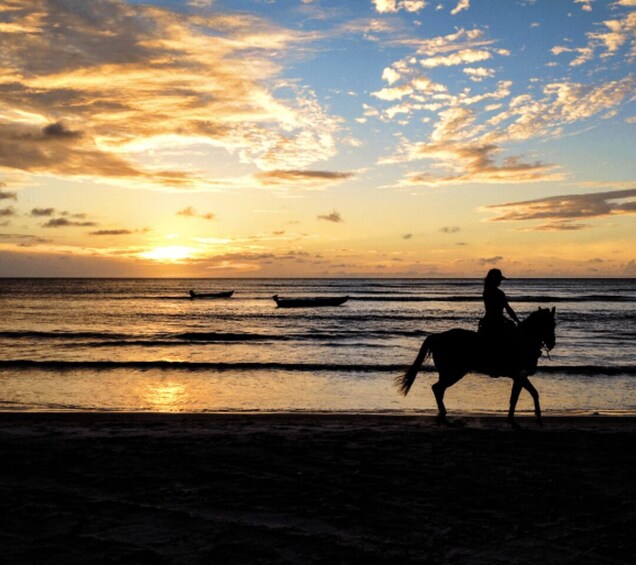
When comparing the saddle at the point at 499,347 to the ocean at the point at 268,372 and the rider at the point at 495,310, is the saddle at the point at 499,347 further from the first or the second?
the ocean at the point at 268,372

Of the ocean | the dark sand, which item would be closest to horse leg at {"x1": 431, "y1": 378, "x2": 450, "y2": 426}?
the dark sand

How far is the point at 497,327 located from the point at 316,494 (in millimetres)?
4693

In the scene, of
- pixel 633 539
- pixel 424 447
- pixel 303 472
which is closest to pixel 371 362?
pixel 424 447

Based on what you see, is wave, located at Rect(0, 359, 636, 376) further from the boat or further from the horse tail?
the boat

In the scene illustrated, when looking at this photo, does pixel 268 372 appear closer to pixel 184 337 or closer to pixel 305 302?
pixel 184 337

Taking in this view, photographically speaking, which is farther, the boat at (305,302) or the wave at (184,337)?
the boat at (305,302)

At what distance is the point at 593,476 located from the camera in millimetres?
6957

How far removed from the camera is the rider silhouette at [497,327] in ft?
31.1

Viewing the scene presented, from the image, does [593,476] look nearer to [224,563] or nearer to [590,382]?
[224,563]

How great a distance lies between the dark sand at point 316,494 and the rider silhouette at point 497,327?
1320 millimetres

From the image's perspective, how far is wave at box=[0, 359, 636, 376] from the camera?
19281mm

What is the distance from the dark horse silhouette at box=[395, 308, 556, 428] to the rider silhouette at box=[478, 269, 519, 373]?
16mm

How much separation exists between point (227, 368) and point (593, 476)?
14936 mm

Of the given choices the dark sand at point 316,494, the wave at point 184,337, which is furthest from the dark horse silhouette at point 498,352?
the wave at point 184,337
